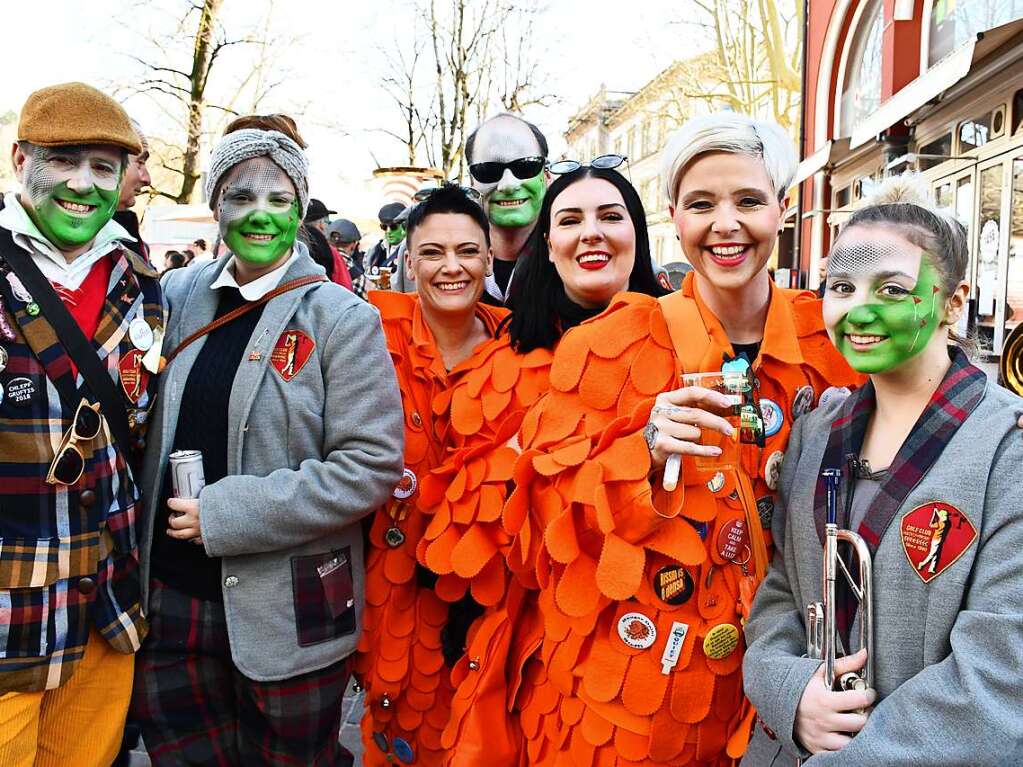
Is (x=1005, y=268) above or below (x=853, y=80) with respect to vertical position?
below

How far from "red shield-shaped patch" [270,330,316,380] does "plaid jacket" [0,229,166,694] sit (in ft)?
1.29

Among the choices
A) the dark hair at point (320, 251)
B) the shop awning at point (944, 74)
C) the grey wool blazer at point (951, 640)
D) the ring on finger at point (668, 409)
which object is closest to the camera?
the grey wool blazer at point (951, 640)

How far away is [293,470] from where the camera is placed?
2133mm

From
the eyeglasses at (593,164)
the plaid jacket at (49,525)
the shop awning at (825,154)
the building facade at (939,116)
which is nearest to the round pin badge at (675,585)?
the eyeglasses at (593,164)

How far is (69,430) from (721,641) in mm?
1610

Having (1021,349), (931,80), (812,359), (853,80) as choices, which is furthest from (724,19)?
(812,359)

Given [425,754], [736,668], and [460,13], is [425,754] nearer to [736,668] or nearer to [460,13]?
[736,668]

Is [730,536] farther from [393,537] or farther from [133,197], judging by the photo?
[133,197]

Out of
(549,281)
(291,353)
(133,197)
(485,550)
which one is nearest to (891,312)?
(549,281)

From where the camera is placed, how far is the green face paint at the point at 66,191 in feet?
6.54

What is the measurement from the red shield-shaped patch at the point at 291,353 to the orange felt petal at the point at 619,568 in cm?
96

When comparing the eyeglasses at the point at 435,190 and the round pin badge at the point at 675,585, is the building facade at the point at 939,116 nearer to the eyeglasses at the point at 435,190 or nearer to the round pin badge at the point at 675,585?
the eyeglasses at the point at 435,190

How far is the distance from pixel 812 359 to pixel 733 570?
→ 1.80 ft

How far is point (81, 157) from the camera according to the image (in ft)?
6.61
